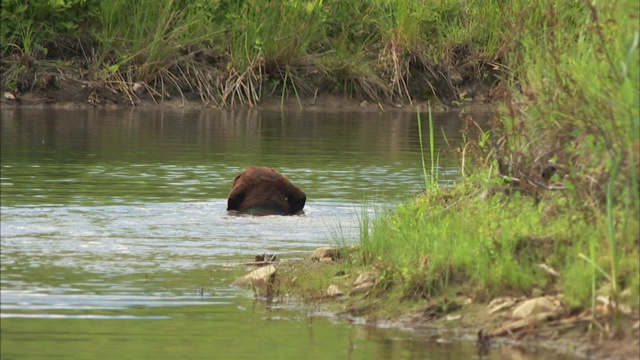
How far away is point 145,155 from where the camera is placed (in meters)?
16.3

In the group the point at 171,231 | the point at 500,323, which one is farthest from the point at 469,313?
the point at 171,231

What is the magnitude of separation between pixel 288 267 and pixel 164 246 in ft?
3.97

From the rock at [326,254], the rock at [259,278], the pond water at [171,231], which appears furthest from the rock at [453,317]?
the rock at [326,254]

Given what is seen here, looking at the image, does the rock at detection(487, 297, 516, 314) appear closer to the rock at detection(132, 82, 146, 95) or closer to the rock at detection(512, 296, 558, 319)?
the rock at detection(512, 296, 558, 319)

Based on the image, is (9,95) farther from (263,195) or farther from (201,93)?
(263,195)

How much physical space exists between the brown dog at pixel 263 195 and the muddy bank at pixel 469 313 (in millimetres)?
2814

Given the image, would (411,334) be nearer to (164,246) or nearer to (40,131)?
(164,246)

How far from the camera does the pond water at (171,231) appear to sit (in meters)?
7.23

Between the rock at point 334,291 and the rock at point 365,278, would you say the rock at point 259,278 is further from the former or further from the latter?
the rock at point 365,278

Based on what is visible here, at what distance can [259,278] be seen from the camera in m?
8.75

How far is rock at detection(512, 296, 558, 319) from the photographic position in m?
7.50

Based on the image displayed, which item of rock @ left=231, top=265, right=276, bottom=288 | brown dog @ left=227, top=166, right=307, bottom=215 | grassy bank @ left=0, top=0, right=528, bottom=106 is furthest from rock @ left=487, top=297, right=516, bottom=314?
grassy bank @ left=0, top=0, right=528, bottom=106

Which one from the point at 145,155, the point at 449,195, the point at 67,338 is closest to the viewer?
the point at 67,338

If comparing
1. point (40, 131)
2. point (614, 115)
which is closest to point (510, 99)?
point (614, 115)
